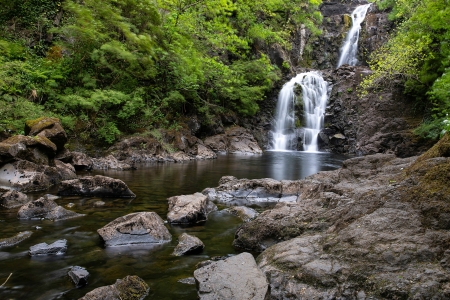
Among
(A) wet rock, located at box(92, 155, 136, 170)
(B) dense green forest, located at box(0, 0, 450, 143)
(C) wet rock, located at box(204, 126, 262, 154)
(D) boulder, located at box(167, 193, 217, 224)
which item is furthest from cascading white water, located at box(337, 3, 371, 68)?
(D) boulder, located at box(167, 193, 217, 224)

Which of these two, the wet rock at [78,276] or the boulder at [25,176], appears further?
the boulder at [25,176]

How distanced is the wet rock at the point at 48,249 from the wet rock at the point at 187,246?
169 cm

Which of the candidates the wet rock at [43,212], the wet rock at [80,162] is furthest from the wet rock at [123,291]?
the wet rock at [80,162]

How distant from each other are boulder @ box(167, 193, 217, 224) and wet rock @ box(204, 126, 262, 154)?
16209mm

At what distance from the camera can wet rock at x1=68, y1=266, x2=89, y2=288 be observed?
372cm

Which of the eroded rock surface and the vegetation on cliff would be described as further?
the vegetation on cliff

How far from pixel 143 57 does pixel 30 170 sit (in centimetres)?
1033

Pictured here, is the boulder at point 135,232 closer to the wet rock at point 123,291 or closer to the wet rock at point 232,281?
the wet rock at point 123,291

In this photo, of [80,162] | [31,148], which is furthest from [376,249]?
[80,162]

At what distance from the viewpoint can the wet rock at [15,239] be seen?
4.75 meters

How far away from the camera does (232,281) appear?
3.43 meters

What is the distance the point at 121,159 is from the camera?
15570 mm

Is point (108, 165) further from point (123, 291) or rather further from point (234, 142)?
point (234, 142)

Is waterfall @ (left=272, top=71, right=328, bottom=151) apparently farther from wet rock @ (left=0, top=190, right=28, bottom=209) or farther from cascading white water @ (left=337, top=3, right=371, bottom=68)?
wet rock @ (left=0, top=190, right=28, bottom=209)
